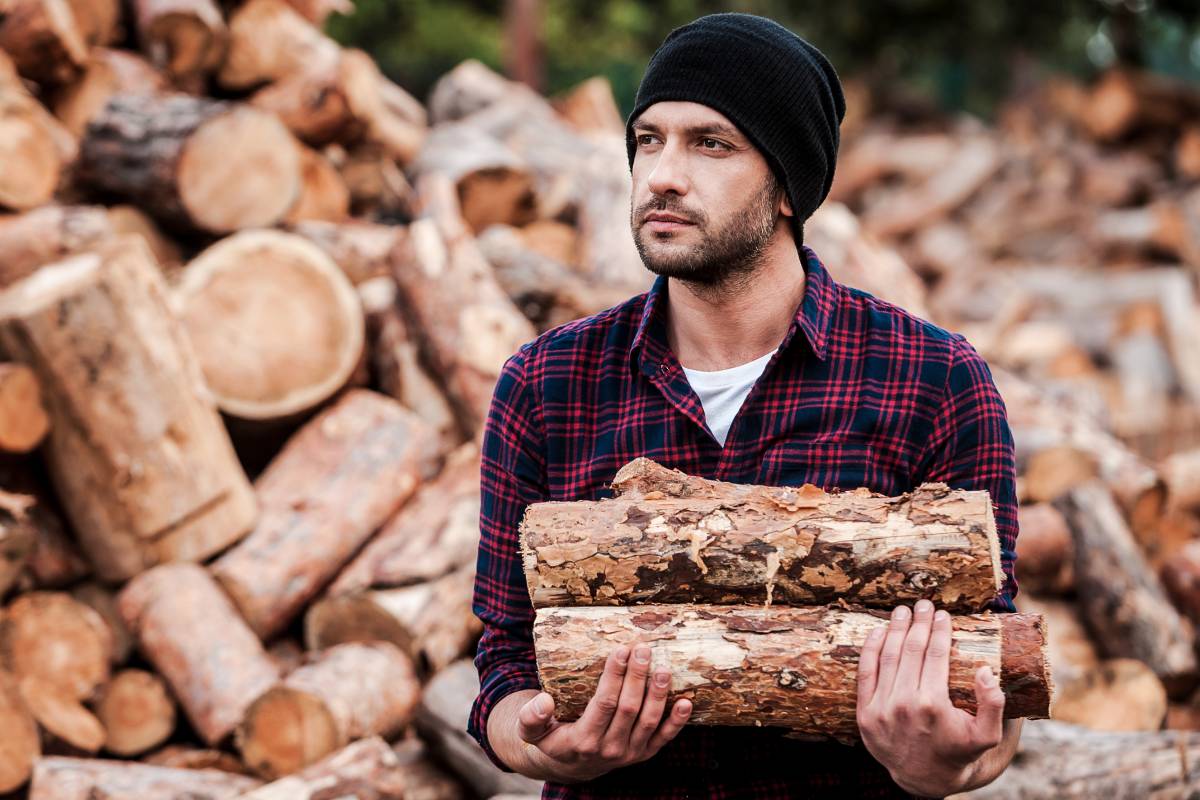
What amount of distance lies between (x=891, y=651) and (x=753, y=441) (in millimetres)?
460

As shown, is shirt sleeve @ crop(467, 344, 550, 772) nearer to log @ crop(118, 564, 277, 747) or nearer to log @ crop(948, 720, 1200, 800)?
log @ crop(948, 720, 1200, 800)

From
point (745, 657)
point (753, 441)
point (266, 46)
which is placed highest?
point (266, 46)

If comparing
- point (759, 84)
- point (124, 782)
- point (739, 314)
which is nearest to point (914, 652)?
point (739, 314)

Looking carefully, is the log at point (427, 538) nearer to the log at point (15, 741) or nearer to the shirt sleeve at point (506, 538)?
the log at point (15, 741)

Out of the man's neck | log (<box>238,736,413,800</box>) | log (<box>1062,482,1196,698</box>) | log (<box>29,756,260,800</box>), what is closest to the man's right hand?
the man's neck

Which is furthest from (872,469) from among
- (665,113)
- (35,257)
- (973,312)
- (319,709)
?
(973,312)

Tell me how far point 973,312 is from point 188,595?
8.72 meters

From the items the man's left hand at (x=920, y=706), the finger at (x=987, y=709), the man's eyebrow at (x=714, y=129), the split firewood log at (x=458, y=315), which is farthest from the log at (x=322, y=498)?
the finger at (x=987, y=709)

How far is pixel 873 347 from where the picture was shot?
7.37ft

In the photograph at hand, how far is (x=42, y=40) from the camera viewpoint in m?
6.38

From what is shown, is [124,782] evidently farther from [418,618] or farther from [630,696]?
[630,696]

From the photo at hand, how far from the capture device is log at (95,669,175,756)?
14.4ft

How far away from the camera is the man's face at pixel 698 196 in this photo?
7.08 feet

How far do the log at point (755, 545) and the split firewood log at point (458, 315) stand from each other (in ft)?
10.1
